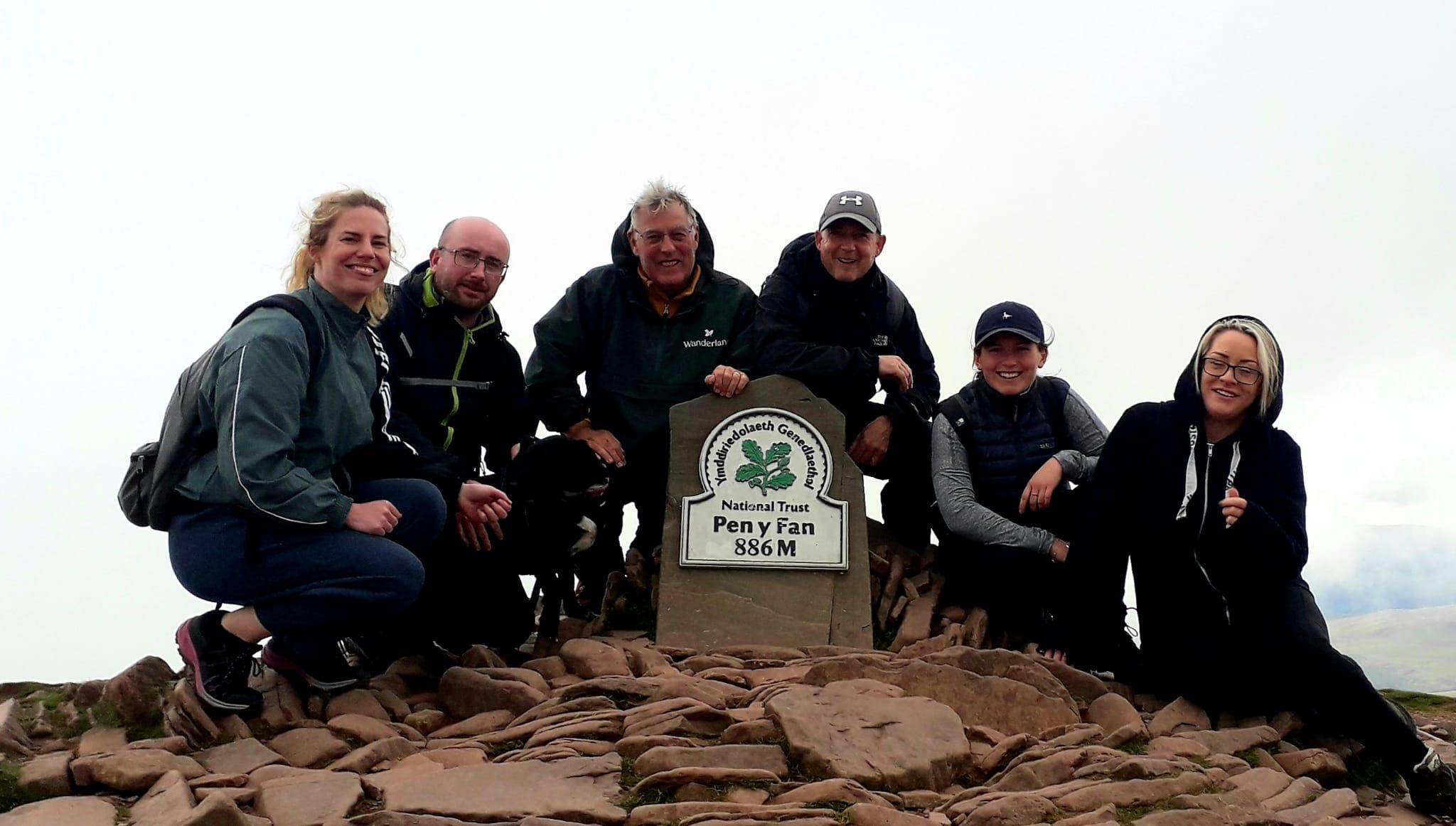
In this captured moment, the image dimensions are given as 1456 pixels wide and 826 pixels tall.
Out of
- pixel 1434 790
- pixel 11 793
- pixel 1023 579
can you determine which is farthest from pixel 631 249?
pixel 1434 790

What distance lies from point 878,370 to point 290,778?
400cm

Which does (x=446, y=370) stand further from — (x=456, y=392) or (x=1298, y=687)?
(x=1298, y=687)

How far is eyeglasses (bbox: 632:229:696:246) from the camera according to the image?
750 centimetres

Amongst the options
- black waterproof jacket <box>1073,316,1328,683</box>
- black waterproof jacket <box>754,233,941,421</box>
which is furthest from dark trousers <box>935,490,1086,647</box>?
black waterproof jacket <box>754,233,941,421</box>

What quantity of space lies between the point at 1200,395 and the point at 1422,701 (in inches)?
148

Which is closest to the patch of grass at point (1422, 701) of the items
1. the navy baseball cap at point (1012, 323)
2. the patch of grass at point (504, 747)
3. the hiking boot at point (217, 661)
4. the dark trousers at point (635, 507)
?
the navy baseball cap at point (1012, 323)

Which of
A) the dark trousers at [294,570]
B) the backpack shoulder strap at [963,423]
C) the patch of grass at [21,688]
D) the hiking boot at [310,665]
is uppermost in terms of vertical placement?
the backpack shoulder strap at [963,423]

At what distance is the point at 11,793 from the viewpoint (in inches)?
202

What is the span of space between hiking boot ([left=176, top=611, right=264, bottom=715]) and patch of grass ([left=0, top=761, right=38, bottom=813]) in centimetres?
73

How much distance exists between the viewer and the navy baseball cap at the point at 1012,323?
7.15 meters

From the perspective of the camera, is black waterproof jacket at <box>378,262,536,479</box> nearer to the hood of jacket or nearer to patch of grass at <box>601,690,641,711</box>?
the hood of jacket

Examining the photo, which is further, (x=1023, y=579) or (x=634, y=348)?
(x=634, y=348)

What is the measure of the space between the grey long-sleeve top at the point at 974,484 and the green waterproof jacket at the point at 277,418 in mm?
3275

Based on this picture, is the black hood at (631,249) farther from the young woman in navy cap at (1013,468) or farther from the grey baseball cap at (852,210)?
the young woman in navy cap at (1013,468)
